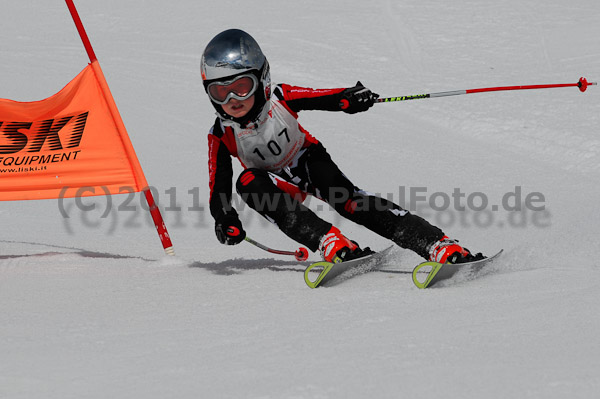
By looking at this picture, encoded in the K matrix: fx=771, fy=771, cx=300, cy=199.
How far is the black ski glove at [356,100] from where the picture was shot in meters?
4.07

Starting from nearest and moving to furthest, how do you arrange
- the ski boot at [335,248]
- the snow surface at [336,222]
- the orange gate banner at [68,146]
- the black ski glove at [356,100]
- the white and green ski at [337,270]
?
the snow surface at [336,222] → the white and green ski at [337,270] → the ski boot at [335,248] → the black ski glove at [356,100] → the orange gate banner at [68,146]

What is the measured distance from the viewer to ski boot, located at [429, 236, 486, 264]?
12.3ft

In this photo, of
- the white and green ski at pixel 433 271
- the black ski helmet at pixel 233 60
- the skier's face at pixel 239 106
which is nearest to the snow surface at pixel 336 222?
the white and green ski at pixel 433 271

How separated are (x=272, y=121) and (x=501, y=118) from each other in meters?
5.14

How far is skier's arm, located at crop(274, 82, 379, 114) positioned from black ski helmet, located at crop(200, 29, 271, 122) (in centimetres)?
26

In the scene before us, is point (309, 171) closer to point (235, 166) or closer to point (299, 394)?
point (299, 394)

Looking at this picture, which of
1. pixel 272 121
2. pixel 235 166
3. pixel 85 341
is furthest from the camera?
pixel 235 166

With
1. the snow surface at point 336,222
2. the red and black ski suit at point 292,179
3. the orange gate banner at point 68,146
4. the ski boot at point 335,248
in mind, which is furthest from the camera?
the orange gate banner at point 68,146

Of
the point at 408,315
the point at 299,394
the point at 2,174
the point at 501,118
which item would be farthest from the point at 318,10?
the point at 299,394

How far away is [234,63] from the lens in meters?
4.01

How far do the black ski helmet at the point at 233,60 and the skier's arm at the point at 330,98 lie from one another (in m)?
0.26

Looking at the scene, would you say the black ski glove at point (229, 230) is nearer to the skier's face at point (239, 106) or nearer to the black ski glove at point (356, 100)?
the skier's face at point (239, 106)

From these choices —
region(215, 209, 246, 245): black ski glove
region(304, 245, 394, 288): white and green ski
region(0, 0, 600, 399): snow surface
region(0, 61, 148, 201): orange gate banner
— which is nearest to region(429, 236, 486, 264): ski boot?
region(0, 0, 600, 399): snow surface

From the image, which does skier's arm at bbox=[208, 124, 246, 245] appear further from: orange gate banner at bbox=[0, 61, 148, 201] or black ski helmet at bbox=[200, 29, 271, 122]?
orange gate banner at bbox=[0, 61, 148, 201]
